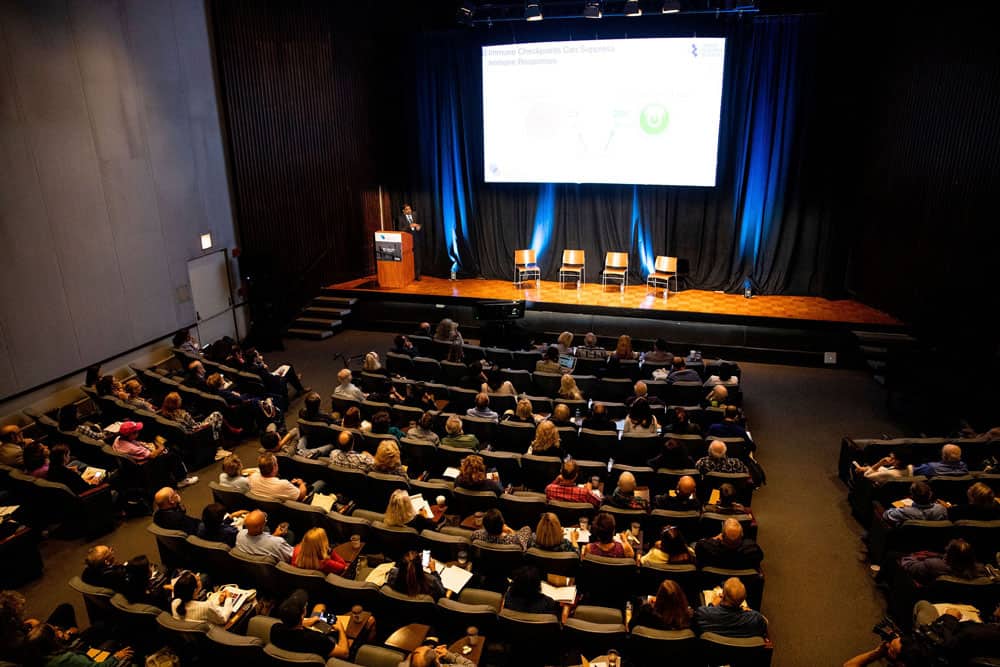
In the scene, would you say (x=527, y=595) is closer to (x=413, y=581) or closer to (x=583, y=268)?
(x=413, y=581)


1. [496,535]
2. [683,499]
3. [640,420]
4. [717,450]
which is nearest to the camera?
[496,535]

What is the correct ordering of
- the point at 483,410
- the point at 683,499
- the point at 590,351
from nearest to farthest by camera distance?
the point at 683,499
the point at 483,410
the point at 590,351

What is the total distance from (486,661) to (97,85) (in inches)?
357

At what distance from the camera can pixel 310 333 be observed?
12227 millimetres

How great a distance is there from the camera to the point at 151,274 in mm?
9984

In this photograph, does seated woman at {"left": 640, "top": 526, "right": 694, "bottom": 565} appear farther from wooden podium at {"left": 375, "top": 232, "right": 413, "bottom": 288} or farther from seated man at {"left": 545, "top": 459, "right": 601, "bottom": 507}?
wooden podium at {"left": 375, "top": 232, "right": 413, "bottom": 288}

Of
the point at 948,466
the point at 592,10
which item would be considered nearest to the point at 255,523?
the point at 948,466

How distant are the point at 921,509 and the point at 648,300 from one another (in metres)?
7.39

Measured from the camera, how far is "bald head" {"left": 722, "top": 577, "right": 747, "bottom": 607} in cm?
400

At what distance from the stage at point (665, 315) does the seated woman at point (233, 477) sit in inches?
267

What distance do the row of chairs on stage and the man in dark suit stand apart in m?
2.32

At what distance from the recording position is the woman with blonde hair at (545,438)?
631 cm

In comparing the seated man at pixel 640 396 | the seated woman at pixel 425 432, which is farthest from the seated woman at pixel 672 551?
the seated woman at pixel 425 432

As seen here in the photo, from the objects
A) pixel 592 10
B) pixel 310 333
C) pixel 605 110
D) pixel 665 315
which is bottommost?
pixel 310 333
